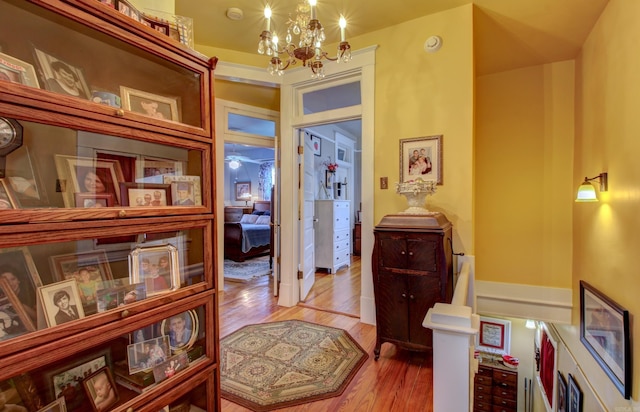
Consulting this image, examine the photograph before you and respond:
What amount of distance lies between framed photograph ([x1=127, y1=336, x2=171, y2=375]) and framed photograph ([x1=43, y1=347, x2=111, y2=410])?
101mm

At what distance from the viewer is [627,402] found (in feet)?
6.81

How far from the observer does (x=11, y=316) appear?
33.1 inches

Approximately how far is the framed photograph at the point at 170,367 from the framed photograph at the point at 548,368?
14.8 ft

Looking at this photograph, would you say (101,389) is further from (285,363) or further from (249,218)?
(249,218)

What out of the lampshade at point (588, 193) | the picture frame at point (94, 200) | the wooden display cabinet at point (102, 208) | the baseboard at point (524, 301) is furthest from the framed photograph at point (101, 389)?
the baseboard at point (524, 301)

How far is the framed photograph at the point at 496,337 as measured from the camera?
5312 millimetres

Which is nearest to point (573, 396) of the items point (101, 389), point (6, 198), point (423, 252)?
point (423, 252)

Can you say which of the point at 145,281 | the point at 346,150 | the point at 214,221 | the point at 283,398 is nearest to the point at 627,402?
the point at 283,398

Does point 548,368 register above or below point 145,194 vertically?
below

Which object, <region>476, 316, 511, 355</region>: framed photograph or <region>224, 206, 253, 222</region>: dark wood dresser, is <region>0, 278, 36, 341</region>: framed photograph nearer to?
<region>476, 316, 511, 355</region>: framed photograph

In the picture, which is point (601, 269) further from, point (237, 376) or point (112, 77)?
point (112, 77)

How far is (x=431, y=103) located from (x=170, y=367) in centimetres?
276

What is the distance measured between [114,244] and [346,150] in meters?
5.99

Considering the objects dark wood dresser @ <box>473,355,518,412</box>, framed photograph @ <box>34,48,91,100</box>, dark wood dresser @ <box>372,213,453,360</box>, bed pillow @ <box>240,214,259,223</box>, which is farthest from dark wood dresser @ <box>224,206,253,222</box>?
framed photograph @ <box>34,48,91,100</box>
